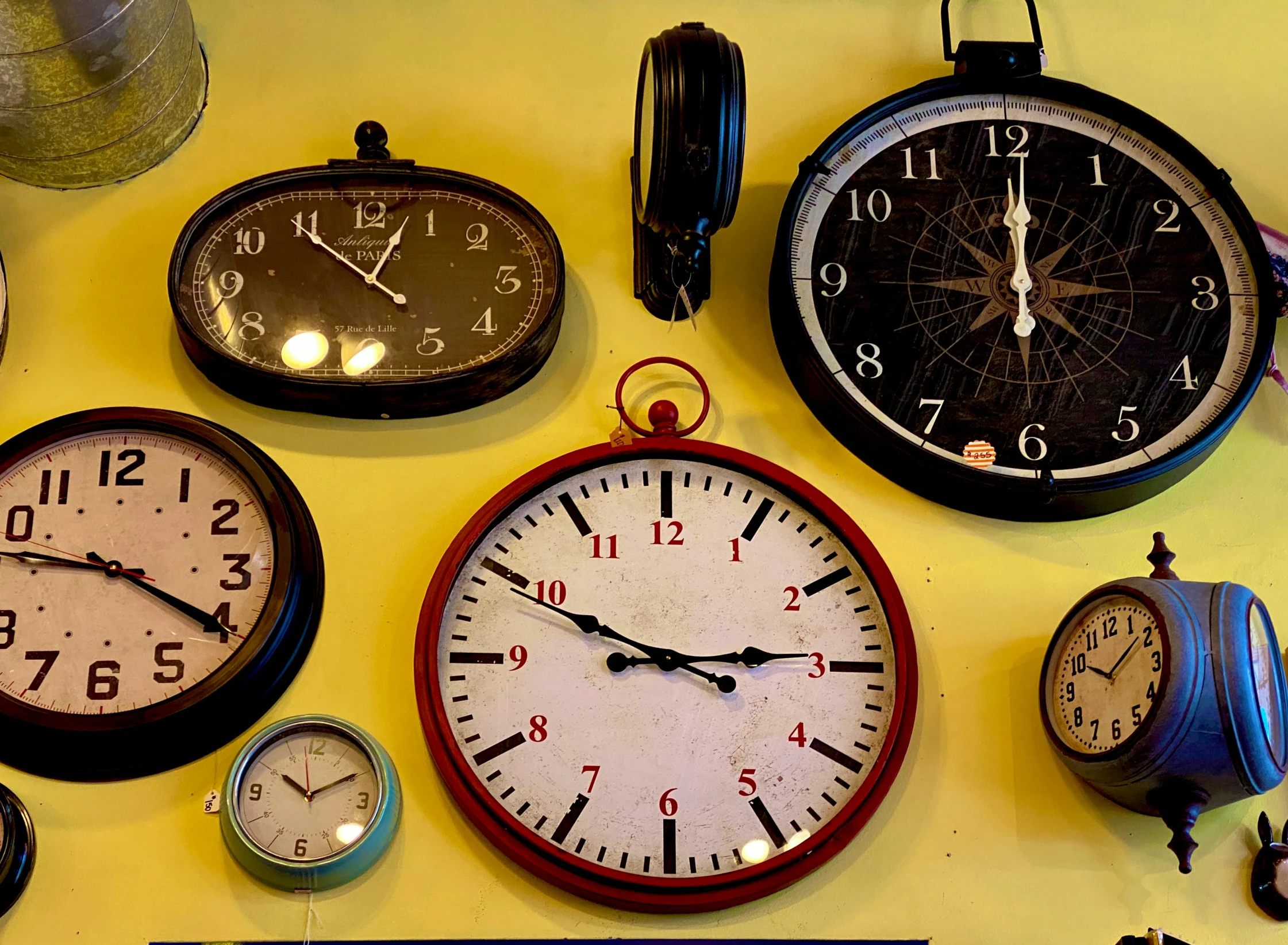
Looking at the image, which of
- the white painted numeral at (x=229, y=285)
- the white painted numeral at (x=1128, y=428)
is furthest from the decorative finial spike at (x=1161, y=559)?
the white painted numeral at (x=229, y=285)

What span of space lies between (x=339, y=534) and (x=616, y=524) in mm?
478

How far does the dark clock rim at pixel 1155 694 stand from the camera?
187 centimetres

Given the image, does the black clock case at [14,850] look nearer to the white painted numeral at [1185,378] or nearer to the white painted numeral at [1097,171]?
the white painted numeral at [1185,378]

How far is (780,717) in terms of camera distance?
6.77 feet

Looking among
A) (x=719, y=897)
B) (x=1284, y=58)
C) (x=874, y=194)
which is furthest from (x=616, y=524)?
(x=1284, y=58)

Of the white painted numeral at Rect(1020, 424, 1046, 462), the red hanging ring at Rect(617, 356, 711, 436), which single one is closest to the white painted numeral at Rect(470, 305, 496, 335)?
the red hanging ring at Rect(617, 356, 711, 436)

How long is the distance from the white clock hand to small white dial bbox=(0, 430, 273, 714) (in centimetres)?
41

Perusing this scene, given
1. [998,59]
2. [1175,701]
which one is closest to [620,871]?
[1175,701]

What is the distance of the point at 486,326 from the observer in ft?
7.45

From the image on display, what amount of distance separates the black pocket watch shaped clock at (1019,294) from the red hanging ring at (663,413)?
0.63 ft

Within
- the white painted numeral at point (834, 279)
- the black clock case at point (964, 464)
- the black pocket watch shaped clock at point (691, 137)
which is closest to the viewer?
the black pocket watch shaped clock at point (691, 137)

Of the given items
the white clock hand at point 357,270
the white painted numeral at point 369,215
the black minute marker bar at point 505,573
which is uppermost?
the white painted numeral at point 369,215

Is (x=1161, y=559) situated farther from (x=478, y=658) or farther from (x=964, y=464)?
(x=478, y=658)

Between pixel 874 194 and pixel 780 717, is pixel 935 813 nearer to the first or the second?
pixel 780 717
